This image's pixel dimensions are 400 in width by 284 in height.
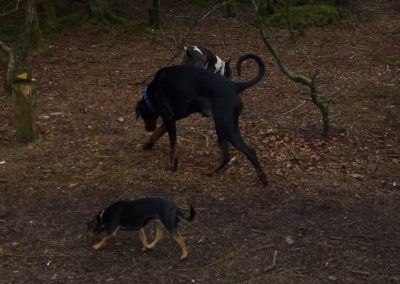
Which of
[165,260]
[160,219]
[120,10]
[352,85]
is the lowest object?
[120,10]

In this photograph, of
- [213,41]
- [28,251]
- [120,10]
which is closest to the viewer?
[28,251]

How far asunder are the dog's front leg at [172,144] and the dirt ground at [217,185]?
3.7 inches

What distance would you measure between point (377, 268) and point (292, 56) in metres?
7.68

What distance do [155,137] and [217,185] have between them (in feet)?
3.60

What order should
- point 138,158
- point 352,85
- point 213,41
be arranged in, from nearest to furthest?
1. point 138,158
2. point 352,85
3. point 213,41

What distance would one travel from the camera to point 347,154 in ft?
22.8

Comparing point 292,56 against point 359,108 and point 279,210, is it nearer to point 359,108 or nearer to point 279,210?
point 359,108

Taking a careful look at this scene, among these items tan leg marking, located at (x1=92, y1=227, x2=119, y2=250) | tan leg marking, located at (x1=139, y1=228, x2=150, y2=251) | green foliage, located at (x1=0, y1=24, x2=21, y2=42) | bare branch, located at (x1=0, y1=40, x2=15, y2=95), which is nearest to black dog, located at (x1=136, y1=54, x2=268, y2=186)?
tan leg marking, located at (x1=139, y1=228, x2=150, y2=251)

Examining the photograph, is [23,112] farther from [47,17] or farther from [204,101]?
[47,17]

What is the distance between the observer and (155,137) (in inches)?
275

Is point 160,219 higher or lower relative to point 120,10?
higher

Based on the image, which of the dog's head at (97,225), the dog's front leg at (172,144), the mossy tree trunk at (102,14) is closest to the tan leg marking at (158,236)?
the dog's head at (97,225)

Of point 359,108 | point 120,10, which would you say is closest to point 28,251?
point 359,108

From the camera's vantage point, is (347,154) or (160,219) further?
(347,154)
